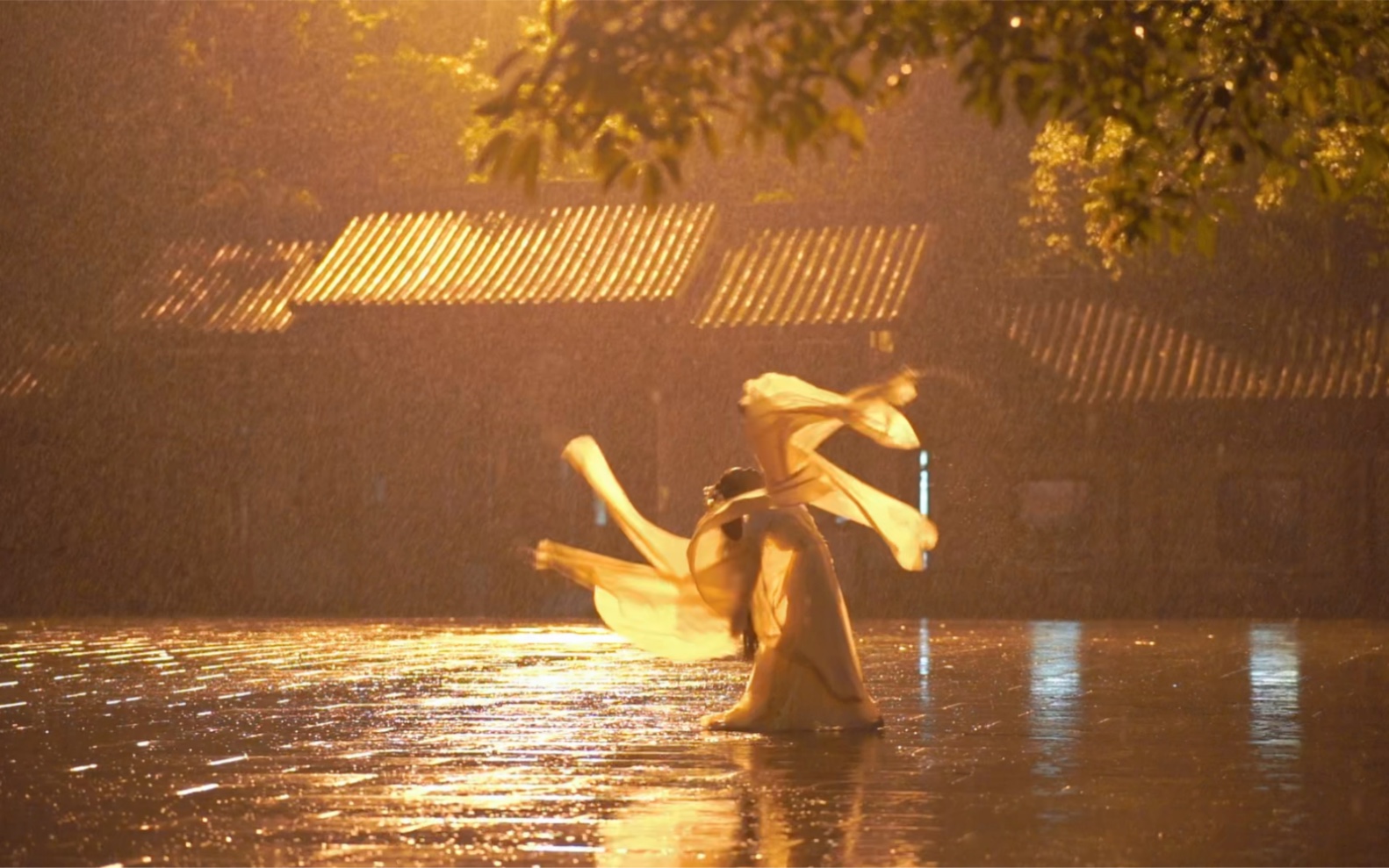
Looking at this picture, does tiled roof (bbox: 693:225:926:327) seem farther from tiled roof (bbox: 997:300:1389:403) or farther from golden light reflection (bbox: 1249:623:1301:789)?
golden light reflection (bbox: 1249:623:1301:789)

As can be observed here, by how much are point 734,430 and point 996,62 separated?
25.0m

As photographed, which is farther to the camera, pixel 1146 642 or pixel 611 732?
pixel 1146 642

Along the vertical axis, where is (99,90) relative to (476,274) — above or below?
above

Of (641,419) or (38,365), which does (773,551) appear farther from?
(38,365)

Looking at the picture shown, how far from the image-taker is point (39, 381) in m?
36.6

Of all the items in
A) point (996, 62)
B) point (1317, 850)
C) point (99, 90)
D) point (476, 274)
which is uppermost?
point (99, 90)

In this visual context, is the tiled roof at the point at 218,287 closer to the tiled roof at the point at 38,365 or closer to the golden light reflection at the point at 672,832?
the tiled roof at the point at 38,365

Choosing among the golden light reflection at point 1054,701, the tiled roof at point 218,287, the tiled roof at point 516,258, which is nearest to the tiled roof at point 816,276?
the tiled roof at point 516,258

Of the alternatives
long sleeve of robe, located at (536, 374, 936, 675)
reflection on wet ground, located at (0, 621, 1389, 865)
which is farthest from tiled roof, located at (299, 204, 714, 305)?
long sleeve of robe, located at (536, 374, 936, 675)

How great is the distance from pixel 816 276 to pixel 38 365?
12.6m

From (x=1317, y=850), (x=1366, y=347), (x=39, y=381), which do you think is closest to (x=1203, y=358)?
(x=1366, y=347)

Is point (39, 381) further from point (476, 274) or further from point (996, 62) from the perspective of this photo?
point (996, 62)

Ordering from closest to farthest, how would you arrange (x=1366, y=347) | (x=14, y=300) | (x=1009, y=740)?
(x=1009, y=740) < (x=1366, y=347) < (x=14, y=300)

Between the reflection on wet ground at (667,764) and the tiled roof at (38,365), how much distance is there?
53.4 ft
